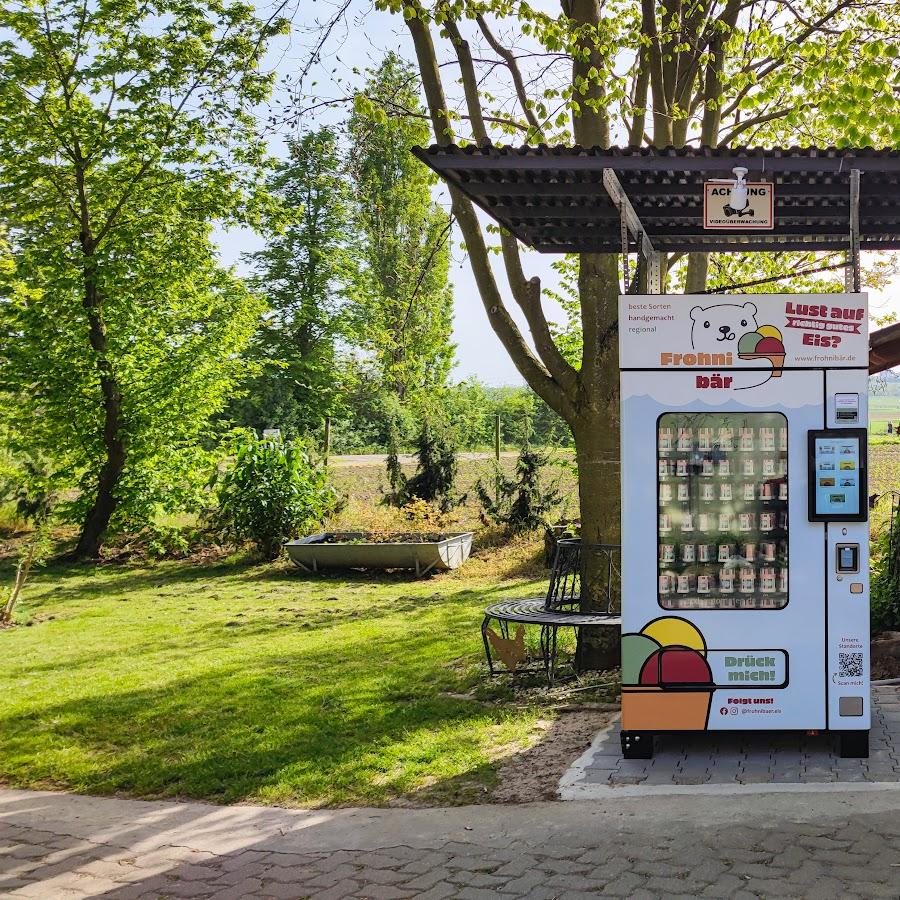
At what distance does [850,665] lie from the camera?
6.00 m

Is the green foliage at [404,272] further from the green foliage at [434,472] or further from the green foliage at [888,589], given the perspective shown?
the green foliage at [888,589]

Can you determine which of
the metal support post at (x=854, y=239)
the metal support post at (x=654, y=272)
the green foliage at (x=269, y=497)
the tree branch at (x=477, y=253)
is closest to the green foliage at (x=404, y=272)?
the green foliage at (x=269, y=497)

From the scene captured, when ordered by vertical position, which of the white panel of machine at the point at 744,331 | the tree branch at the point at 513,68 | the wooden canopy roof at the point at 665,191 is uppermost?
the tree branch at the point at 513,68

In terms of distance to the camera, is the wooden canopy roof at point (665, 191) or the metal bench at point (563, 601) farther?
the metal bench at point (563, 601)

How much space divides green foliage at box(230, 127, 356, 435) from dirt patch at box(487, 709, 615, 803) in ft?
97.3

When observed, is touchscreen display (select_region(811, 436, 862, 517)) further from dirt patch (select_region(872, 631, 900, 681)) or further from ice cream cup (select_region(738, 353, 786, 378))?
dirt patch (select_region(872, 631, 900, 681))

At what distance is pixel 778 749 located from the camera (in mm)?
6336

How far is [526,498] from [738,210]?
11.5m

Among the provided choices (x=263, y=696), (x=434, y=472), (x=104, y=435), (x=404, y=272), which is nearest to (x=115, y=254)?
(x=104, y=435)

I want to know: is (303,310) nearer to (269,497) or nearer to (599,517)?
(269,497)

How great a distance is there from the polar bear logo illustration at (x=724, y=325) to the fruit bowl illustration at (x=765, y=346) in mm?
48

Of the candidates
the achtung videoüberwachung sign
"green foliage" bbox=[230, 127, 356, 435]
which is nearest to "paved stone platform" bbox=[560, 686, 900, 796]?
the achtung videoüberwachung sign

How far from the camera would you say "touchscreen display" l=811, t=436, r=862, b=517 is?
594 centimetres

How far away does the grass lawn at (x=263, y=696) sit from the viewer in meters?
6.47
